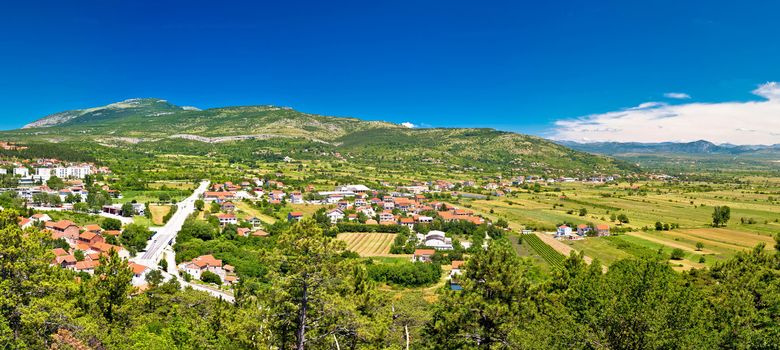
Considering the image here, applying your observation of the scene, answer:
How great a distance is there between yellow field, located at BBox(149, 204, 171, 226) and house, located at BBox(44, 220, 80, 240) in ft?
37.8

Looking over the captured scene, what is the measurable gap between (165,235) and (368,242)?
24631mm

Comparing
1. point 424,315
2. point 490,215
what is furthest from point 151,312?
point 490,215

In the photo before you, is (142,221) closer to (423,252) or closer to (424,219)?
(423,252)

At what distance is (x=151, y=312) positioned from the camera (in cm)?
2211

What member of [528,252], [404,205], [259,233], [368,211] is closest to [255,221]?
[259,233]

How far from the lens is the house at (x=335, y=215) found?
228ft

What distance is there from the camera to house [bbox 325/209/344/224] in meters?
69.5

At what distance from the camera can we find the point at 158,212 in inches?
2591

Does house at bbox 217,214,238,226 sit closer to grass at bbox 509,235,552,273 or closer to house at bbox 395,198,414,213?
house at bbox 395,198,414,213

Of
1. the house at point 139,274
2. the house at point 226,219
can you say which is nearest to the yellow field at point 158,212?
the house at point 226,219

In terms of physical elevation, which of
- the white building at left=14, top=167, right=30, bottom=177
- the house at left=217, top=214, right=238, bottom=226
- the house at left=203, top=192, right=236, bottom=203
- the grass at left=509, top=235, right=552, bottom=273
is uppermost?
the white building at left=14, top=167, right=30, bottom=177

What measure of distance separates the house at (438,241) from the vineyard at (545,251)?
1042 cm

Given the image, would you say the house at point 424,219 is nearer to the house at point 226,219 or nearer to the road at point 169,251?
the house at point 226,219

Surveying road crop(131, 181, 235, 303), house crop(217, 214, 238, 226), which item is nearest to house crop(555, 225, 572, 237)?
house crop(217, 214, 238, 226)
